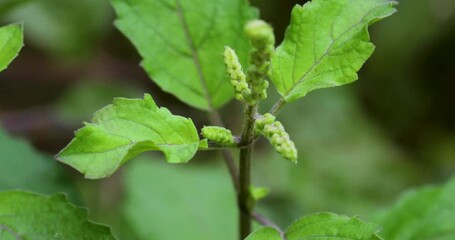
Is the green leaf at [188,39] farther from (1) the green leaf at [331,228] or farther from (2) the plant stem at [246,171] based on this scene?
(1) the green leaf at [331,228]

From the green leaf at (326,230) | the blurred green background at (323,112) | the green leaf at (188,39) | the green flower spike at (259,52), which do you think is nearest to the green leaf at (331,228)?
the green leaf at (326,230)

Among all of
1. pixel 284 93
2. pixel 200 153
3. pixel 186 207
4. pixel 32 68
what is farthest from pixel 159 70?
pixel 32 68

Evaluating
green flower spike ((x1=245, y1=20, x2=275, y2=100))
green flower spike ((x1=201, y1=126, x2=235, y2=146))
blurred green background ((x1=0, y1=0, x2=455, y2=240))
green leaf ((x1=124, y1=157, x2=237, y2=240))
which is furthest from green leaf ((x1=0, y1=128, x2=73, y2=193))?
blurred green background ((x1=0, y1=0, x2=455, y2=240))

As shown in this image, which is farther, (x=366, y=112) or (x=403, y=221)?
(x=366, y=112)

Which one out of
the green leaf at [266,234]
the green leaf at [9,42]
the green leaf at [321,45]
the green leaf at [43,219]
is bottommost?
the green leaf at [43,219]

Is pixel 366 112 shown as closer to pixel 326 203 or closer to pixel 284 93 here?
pixel 326 203
